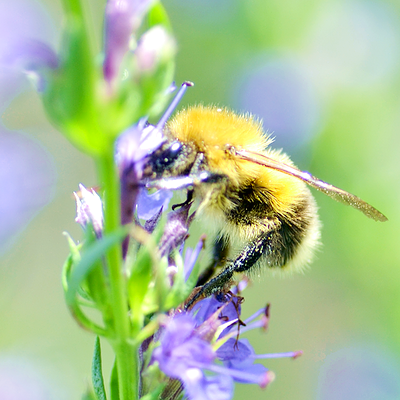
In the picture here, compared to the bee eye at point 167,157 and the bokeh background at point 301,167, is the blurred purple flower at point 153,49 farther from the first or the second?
the bokeh background at point 301,167

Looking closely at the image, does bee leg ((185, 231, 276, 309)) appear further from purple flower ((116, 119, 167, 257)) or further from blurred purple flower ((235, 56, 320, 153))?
blurred purple flower ((235, 56, 320, 153))

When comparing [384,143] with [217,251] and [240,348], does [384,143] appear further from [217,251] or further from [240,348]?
[240,348]

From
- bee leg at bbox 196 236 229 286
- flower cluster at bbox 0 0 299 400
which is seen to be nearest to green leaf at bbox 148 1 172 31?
flower cluster at bbox 0 0 299 400

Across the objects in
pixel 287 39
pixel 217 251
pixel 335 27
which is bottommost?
pixel 217 251

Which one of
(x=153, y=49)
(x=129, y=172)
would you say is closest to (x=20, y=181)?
(x=129, y=172)

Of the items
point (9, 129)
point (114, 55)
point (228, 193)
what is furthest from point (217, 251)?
point (9, 129)

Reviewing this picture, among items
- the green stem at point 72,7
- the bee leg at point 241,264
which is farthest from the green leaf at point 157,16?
the bee leg at point 241,264

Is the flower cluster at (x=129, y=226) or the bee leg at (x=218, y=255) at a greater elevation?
the bee leg at (x=218, y=255)
